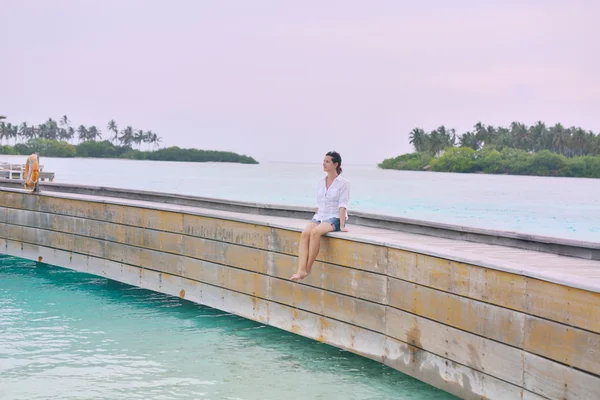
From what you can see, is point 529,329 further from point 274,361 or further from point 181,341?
point 181,341

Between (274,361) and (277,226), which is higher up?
Answer: (277,226)

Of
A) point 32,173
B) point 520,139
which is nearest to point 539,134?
point 520,139

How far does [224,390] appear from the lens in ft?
28.6

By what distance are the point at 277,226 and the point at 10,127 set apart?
201110 millimetres

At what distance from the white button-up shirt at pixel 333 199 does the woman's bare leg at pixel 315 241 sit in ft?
0.68

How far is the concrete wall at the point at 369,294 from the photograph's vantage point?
6.58 metres

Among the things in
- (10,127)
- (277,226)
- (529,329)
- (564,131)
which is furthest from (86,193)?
(10,127)

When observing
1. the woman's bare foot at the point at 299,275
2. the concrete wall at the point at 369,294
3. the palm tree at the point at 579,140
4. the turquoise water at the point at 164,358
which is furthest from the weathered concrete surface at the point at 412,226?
the palm tree at the point at 579,140

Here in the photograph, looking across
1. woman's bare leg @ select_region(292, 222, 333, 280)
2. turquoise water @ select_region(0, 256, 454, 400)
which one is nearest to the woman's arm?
woman's bare leg @ select_region(292, 222, 333, 280)

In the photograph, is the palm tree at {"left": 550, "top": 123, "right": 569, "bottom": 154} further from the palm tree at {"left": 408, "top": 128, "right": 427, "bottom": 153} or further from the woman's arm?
the woman's arm

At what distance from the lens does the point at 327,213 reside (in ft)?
31.7

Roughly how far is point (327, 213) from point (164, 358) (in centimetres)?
272

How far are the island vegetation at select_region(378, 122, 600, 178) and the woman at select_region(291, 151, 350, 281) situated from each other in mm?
154478

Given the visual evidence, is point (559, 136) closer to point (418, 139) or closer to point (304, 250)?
point (418, 139)
